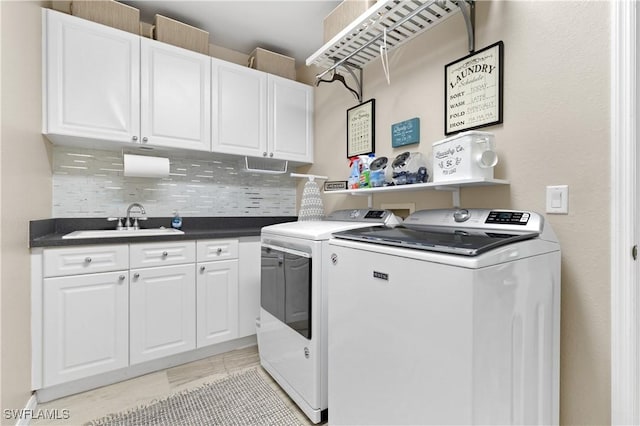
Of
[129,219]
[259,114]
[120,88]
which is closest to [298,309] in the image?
[129,219]

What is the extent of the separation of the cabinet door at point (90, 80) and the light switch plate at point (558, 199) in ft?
8.02

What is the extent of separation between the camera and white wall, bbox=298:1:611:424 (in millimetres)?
1104

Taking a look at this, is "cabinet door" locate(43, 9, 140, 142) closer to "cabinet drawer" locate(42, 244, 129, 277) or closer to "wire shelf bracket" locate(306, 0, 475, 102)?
"cabinet drawer" locate(42, 244, 129, 277)

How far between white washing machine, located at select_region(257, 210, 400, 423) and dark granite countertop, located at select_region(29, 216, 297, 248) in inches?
19.6

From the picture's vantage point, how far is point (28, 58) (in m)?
1.57

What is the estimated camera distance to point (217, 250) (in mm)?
2176

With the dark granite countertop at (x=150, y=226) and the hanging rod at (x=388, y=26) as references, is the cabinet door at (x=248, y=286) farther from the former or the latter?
the hanging rod at (x=388, y=26)

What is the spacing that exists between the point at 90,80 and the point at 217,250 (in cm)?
137

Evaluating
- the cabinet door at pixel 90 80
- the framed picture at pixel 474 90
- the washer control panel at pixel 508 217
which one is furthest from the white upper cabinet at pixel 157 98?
the washer control panel at pixel 508 217

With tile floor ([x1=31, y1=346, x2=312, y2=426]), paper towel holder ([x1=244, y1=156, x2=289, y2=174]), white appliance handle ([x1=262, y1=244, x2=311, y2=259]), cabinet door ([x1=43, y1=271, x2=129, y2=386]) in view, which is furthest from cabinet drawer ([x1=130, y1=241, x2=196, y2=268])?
paper towel holder ([x1=244, y1=156, x2=289, y2=174])

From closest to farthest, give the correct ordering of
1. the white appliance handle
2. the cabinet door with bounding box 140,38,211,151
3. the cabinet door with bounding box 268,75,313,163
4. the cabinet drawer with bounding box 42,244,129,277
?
the white appliance handle
the cabinet drawer with bounding box 42,244,129,277
the cabinet door with bounding box 140,38,211,151
the cabinet door with bounding box 268,75,313,163

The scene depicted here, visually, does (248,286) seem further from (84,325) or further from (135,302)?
(84,325)

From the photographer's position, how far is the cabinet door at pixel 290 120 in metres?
2.63

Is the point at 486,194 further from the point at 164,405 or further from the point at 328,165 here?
the point at 164,405
